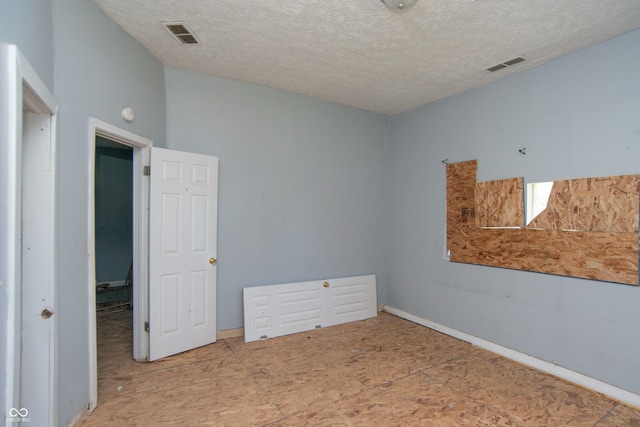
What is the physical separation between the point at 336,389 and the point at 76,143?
283 centimetres

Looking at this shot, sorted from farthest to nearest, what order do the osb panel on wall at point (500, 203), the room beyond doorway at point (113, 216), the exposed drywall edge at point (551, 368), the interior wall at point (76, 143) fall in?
the room beyond doorway at point (113, 216) < the osb panel on wall at point (500, 203) < the exposed drywall edge at point (551, 368) < the interior wall at point (76, 143)

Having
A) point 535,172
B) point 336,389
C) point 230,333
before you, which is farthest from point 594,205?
point 230,333

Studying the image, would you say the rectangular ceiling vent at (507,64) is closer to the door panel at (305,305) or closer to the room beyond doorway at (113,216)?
the door panel at (305,305)

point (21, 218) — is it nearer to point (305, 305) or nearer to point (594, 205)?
point (305, 305)

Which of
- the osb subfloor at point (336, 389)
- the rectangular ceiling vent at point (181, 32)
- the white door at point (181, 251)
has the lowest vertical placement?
the osb subfloor at point (336, 389)

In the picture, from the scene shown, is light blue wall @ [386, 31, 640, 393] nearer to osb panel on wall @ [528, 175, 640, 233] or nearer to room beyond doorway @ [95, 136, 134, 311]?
osb panel on wall @ [528, 175, 640, 233]

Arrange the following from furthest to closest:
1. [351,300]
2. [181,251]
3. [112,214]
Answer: [112,214] < [351,300] < [181,251]

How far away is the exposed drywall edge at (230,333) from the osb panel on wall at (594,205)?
3.54m

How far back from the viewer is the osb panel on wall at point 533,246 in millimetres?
2547

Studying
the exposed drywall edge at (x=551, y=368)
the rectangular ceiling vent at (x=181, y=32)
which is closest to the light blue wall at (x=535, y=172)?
the exposed drywall edge at (x=551, y=368)

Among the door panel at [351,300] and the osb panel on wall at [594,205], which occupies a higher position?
the osb panel on wall at [594,205]

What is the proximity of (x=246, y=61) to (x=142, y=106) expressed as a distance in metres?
1.14

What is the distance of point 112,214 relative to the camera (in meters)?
5.84

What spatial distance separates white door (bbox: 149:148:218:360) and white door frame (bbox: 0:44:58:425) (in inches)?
45.4
